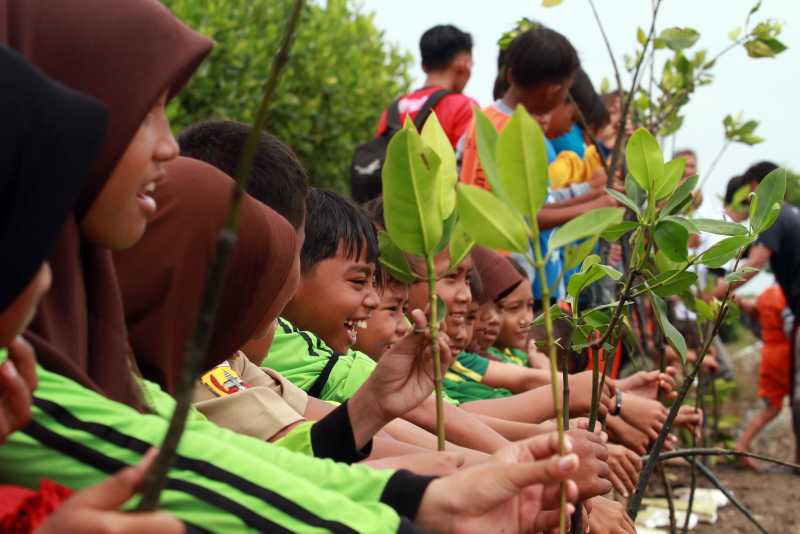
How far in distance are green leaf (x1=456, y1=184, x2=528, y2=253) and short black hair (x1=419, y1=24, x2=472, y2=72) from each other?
146 inches

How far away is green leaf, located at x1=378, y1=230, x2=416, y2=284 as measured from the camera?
1.80m

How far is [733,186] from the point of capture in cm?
759

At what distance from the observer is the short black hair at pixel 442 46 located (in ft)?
16.4

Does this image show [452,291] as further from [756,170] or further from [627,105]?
[756,170]

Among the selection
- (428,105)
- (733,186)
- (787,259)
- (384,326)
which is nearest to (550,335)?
(384,326)

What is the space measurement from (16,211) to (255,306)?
95 cm

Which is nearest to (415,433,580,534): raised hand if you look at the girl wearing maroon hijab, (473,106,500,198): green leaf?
the girl wearing maroon hijab

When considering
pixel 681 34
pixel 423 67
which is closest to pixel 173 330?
pixel 681 34

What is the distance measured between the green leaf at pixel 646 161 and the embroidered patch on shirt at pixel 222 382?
832 mm

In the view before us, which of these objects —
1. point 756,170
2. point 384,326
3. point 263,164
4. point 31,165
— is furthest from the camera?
point 756,170

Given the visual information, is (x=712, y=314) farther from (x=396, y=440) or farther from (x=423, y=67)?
(x=423, y=67)

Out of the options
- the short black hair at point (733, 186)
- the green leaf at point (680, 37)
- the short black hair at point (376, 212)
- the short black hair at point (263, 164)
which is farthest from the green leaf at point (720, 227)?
the short black hair at point (733, 186)

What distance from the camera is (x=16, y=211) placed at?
3.84 ft

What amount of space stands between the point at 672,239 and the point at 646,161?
0.13 metres
